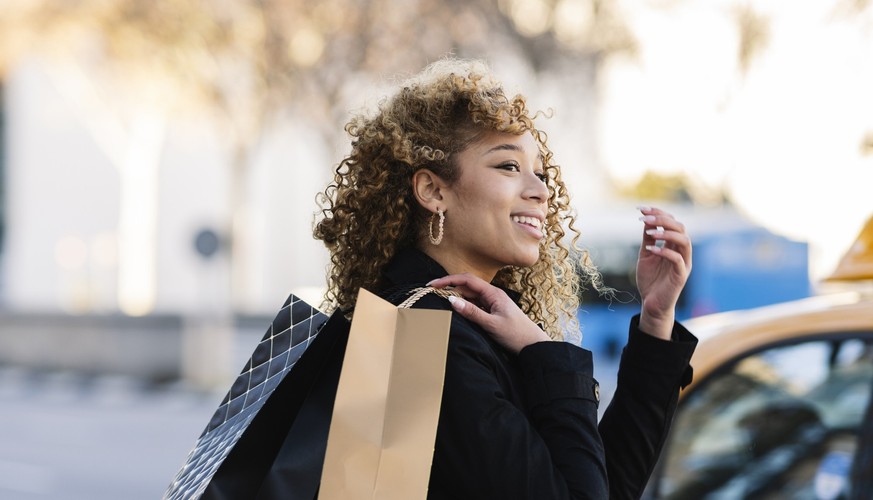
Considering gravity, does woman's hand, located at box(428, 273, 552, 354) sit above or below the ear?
below

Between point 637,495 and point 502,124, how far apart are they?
2.09 ft

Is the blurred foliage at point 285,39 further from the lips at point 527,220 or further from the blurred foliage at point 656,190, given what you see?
the lips at point 527,220

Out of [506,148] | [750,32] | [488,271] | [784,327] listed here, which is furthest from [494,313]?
[750,32]

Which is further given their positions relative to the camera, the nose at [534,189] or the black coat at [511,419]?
the nose at [534,189]

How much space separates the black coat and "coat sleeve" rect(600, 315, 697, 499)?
202mm

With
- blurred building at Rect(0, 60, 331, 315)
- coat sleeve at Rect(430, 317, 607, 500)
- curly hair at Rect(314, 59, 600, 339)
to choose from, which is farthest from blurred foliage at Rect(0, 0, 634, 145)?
coat sleeve at Rect(430, 317, 607, 500)

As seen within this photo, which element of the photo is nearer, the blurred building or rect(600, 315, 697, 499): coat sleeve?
rect(600, 315, 697, 499): coat sleeve

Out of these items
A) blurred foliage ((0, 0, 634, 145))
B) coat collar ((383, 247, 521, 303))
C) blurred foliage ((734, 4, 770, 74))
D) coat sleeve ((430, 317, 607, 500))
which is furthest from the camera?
blurred foliage ((0, 0, 634, 145))

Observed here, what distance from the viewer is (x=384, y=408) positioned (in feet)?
5.50

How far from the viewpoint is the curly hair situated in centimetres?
193

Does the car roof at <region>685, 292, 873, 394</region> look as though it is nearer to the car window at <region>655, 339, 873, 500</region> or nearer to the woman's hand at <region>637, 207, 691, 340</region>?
the car window at <region>655, 339, 873, 500</region>

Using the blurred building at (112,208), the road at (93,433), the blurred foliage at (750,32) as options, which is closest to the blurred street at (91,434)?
the road at (93,433)

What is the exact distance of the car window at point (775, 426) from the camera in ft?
9.37

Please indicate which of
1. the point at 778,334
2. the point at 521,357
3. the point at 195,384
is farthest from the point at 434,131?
the point at 195,384
